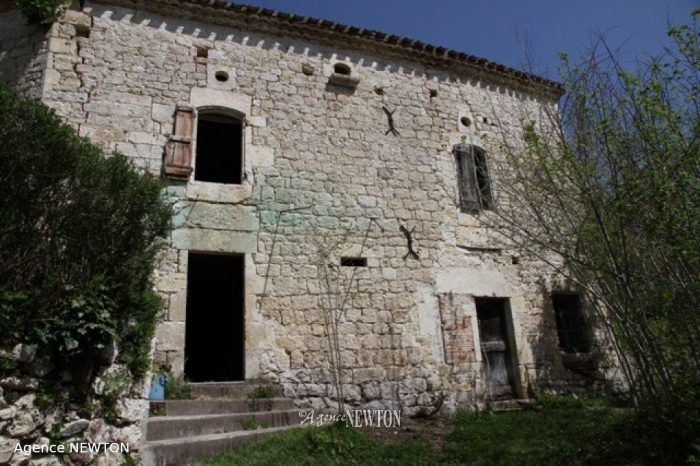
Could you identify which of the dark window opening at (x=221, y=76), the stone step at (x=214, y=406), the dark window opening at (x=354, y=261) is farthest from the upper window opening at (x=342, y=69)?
the stone step at (x=214, y=406)

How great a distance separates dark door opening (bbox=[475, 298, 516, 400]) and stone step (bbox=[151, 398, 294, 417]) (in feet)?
11.3

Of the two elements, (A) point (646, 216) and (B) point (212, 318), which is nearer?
(A) point (646, 216)

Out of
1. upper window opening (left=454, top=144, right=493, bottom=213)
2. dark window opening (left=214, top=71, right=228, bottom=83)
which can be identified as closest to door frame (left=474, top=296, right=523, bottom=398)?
upper window opening (left=454, top=144, right=493, bottom=213)

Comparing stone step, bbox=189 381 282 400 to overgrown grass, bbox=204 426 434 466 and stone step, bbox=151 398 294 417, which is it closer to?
stone step, bbox=151 398 294 417

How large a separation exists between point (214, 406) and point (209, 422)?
463 mm

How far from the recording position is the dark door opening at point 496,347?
7.89 m

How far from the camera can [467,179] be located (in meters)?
8.88

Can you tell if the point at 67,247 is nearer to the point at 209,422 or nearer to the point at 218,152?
the point at 209,422

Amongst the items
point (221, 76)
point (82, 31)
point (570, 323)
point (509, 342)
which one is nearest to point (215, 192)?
point (221, 76)

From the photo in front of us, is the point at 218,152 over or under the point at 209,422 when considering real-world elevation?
over

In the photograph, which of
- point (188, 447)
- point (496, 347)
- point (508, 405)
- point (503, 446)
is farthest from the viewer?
point (496, 347)

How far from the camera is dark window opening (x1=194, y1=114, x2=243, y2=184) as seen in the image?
8.16 meters

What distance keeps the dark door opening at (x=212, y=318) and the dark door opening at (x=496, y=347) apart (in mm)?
4086

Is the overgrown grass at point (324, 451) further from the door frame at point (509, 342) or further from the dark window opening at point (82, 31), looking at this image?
the dark window opening at point (82, 31)
